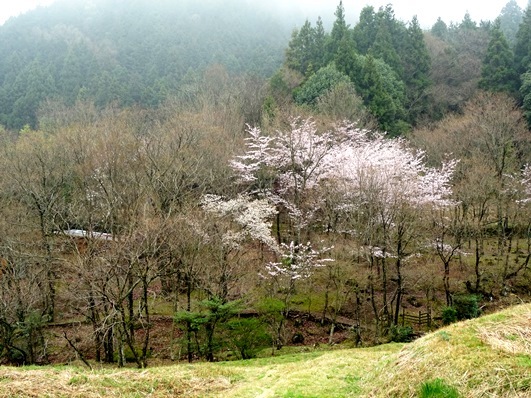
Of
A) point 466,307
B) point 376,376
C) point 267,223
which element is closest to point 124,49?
point 267,223

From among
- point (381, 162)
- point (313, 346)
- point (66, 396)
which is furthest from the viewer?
point (381, 162)

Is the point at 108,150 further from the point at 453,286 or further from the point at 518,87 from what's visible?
the point at 518,87

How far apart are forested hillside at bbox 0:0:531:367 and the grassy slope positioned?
7.96 meters

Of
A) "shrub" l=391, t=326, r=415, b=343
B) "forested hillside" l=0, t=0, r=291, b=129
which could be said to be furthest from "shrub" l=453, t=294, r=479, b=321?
"forested hillside" l=0, t=0, r=291, b=129

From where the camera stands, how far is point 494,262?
25.9 metres

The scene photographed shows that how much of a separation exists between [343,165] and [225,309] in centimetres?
1232

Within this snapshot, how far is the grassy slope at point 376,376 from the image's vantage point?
4.52 meters

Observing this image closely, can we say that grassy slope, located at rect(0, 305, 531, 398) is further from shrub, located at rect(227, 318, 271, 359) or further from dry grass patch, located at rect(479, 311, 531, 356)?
shrub, located at rect(227, 318, 271, 359)

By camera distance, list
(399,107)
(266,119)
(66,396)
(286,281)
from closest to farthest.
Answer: (66,396) → (286,281) → (266,119) → (399,107)

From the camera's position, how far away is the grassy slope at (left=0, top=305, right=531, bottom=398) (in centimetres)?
452

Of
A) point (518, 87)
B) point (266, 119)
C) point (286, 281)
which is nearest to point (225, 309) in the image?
point (286, 281)

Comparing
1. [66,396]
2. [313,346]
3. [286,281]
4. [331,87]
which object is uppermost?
[331,87]

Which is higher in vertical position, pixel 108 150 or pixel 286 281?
pixel 108 150

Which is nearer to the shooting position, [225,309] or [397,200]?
[225,309]
